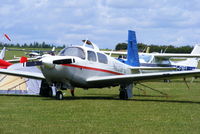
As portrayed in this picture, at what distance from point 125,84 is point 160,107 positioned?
13.7ft

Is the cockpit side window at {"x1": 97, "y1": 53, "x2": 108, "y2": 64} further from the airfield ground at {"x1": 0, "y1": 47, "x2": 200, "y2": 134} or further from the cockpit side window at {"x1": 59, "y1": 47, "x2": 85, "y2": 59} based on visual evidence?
the airfield ground at {"x1": 0, "y1": 47, "x2": 200, "y2": 134}

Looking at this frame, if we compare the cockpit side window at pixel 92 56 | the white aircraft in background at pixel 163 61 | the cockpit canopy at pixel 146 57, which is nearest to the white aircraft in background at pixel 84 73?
the cockpit side window at pixel 92 56

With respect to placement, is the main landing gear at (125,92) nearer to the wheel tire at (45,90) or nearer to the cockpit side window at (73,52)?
the cockpit side window at (73,52)

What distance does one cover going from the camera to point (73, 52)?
16766 mm

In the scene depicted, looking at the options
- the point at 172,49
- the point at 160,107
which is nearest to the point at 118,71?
the point at 160,107

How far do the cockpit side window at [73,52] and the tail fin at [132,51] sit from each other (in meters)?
4.54

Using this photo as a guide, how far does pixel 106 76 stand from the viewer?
18.0 meters

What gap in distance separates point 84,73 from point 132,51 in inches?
A: 193

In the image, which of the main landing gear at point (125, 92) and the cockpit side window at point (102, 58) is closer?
the cockpit side window at point (102, 58)

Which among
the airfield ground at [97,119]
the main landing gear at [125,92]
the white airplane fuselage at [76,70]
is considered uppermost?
the white airplane fuselage at [76,70]

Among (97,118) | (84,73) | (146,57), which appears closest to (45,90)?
(84,73)

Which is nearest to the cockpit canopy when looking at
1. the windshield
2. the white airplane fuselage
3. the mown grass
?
the windshield

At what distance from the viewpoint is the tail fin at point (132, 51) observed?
2111 cm

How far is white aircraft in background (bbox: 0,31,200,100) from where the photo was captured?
16031 mm
